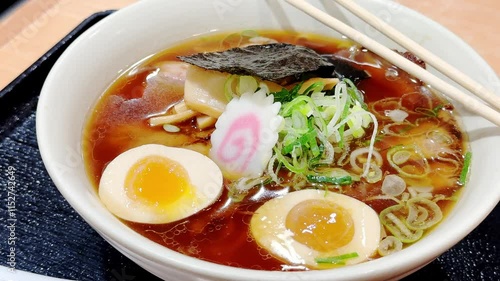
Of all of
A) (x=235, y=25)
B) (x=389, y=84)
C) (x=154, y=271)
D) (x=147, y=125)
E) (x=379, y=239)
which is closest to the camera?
(x=154, y=271)

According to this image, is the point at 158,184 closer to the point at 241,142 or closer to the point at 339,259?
the point at 241,142

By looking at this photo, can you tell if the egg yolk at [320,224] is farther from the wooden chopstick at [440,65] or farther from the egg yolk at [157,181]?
the wooden chopstick at [440,65]

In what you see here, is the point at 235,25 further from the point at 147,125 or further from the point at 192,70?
the point at 147,125

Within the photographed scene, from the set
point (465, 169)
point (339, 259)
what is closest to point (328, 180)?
point (339, 259)

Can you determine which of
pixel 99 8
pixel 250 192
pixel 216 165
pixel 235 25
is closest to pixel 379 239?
pixel 250 192

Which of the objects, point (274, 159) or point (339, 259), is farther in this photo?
point (274, 159)

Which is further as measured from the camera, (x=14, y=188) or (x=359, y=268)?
(x=14, y=188)
